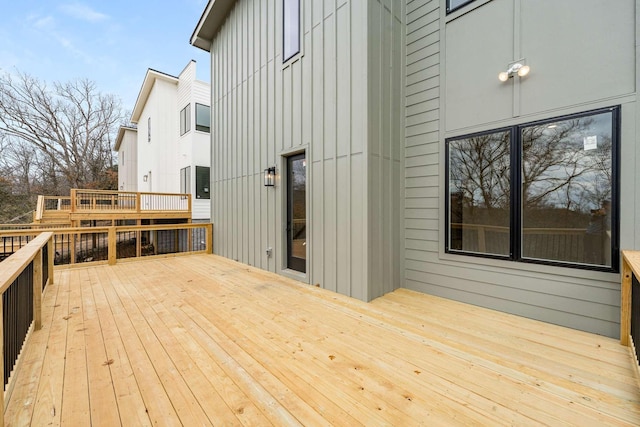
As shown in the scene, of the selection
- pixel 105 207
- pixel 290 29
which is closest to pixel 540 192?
pixel 290 29

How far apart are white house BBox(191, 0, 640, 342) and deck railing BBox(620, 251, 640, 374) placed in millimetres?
181

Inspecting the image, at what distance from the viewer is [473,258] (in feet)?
11.1

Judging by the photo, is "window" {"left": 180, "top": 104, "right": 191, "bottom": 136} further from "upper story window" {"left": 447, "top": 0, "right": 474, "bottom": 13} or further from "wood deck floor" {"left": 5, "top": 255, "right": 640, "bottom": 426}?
"upper story window" {"left": 447, "top": 0, "right": 474, "bottom": 13}

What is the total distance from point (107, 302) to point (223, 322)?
6.16 feet

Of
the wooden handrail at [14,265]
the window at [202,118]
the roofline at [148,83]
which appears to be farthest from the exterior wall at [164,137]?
the wooden handrail at [14,265]

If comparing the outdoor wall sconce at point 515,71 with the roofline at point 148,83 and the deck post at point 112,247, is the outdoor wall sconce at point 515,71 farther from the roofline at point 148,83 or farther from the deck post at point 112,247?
the roofline at point 148,83

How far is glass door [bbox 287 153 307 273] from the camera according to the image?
14.8 ft

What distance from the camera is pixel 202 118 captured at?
1044 cm

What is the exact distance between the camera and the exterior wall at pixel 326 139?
352 centimetres

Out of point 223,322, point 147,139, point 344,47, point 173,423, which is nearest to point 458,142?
point 344,47

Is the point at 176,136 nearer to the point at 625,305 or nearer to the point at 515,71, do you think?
the point at 515,71

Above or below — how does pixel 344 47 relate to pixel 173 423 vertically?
above

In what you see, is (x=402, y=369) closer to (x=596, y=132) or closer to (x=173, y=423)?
(x=173, y=423)

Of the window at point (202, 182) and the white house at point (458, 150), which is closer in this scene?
the white house at point (458, 150)
